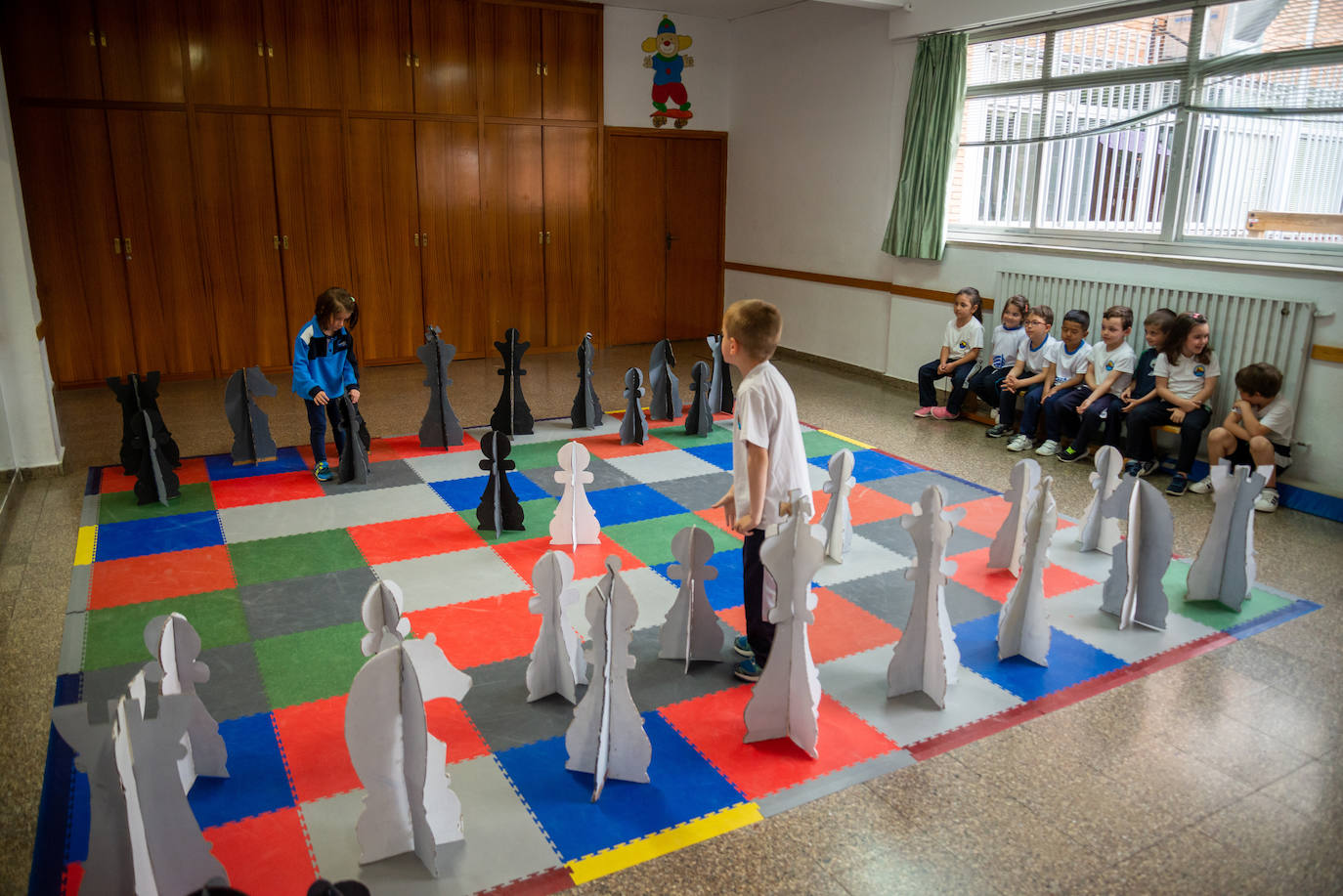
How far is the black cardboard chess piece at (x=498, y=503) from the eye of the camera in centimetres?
429

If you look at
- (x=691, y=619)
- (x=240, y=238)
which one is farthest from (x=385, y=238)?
(x=691, y=619)

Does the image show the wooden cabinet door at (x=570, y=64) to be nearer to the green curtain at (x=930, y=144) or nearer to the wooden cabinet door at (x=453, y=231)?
the wooden cabinet door at (x=453, y=231)

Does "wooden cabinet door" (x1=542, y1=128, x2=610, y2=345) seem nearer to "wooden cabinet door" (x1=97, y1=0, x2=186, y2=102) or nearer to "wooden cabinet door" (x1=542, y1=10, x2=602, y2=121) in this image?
"wooden cabinet door" (x1=542, y1=10, x2=602, y2=121)

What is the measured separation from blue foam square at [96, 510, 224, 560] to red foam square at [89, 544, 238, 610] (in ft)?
0.24

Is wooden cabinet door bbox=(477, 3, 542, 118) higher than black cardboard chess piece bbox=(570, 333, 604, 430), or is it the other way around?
wooden cabinet door bbox=(477, 3, 542, 118)

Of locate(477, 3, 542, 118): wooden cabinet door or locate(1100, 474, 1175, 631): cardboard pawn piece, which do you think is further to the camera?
locate(477, 3, 542, 118): wooden cabinet door

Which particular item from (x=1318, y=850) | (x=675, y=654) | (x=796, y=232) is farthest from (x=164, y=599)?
(x=796, y=232)

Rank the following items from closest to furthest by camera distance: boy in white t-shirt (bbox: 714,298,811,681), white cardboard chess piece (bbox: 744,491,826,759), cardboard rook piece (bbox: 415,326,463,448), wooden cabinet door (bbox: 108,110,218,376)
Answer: white cardboard chess piece (bbox: 744,491,826,759) < boy in white t-shirt (bbox: 714,298,811,681) < cardboard rook piece (bbox: 415,326,463,448) < wooden cabinet door (bbox: 108,110,218,376)

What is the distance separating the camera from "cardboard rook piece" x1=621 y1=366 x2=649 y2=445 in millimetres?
5781

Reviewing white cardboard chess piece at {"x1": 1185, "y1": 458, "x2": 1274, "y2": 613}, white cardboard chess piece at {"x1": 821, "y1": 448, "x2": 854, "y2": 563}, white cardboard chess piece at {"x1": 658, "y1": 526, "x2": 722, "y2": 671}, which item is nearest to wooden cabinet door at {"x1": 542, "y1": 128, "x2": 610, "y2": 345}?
white cardboard chess piece at {"x1": 821, "y1": 448, "x2": 854, "y2": 563}

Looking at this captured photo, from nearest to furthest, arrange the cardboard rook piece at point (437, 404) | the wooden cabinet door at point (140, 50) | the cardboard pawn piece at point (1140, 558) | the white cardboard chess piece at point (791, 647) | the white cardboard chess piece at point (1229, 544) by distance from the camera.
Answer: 1. the white cardboard chess piece at point (791, 647)
2. the cardboard pawn piece at point (1140, 558)
3. the white cardboard chess piece at point (1229, 544)
4. the cardboard rook piece at point (437, 404)
5. the wooden cabinet door at point (140, 50)

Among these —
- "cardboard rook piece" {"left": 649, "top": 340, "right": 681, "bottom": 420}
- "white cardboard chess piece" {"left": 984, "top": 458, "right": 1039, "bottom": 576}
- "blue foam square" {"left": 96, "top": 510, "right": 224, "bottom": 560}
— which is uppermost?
"cardboard rook piece" {"left": 649, "top": 340, "right": 681, "bottom": 420}

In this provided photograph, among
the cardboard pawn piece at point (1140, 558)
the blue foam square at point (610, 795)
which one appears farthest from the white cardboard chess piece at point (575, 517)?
the cardboard pawn piece at point (1140, 558)

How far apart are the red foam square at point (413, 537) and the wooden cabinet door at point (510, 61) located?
541 centimetres
